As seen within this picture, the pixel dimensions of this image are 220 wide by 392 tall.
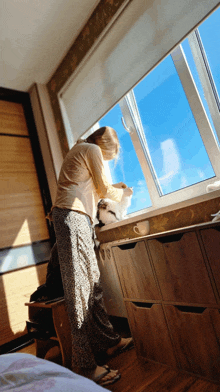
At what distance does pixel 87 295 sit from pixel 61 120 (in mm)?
1935

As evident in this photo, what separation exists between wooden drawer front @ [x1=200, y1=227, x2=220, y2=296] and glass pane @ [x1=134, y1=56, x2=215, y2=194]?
683 mm

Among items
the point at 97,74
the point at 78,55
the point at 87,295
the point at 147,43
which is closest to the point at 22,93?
the point at 78,55

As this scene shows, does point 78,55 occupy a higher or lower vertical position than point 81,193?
higher

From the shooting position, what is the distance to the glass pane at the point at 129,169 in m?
2.26

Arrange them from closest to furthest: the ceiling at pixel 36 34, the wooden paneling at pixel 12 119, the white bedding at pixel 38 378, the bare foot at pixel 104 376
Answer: the white bedding at pixel 38 378 < the bare foot at pixel 104 376 < the ceiling at pixel 36 34 < the wooden paneling at pixel 12 119

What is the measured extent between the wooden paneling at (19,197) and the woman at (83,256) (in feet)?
3.87

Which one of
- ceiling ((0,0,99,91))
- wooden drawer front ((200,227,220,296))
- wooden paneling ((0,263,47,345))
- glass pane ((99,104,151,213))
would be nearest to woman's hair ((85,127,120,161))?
glass pane ((99,104,151,213))

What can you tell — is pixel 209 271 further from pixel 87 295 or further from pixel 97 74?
pixel 97 74

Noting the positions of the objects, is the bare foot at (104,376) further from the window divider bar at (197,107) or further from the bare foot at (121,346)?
the window divider bar at (197,107)

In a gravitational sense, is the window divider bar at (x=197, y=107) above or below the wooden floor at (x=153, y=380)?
above

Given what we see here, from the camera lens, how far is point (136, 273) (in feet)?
5.15

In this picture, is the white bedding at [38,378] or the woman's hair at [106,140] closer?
the white bedding at [38,378]

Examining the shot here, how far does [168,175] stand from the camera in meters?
2.05

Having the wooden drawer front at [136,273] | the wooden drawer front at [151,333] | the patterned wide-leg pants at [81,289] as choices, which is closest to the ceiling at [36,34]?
the patterned wide-leg pants at [81,289]
